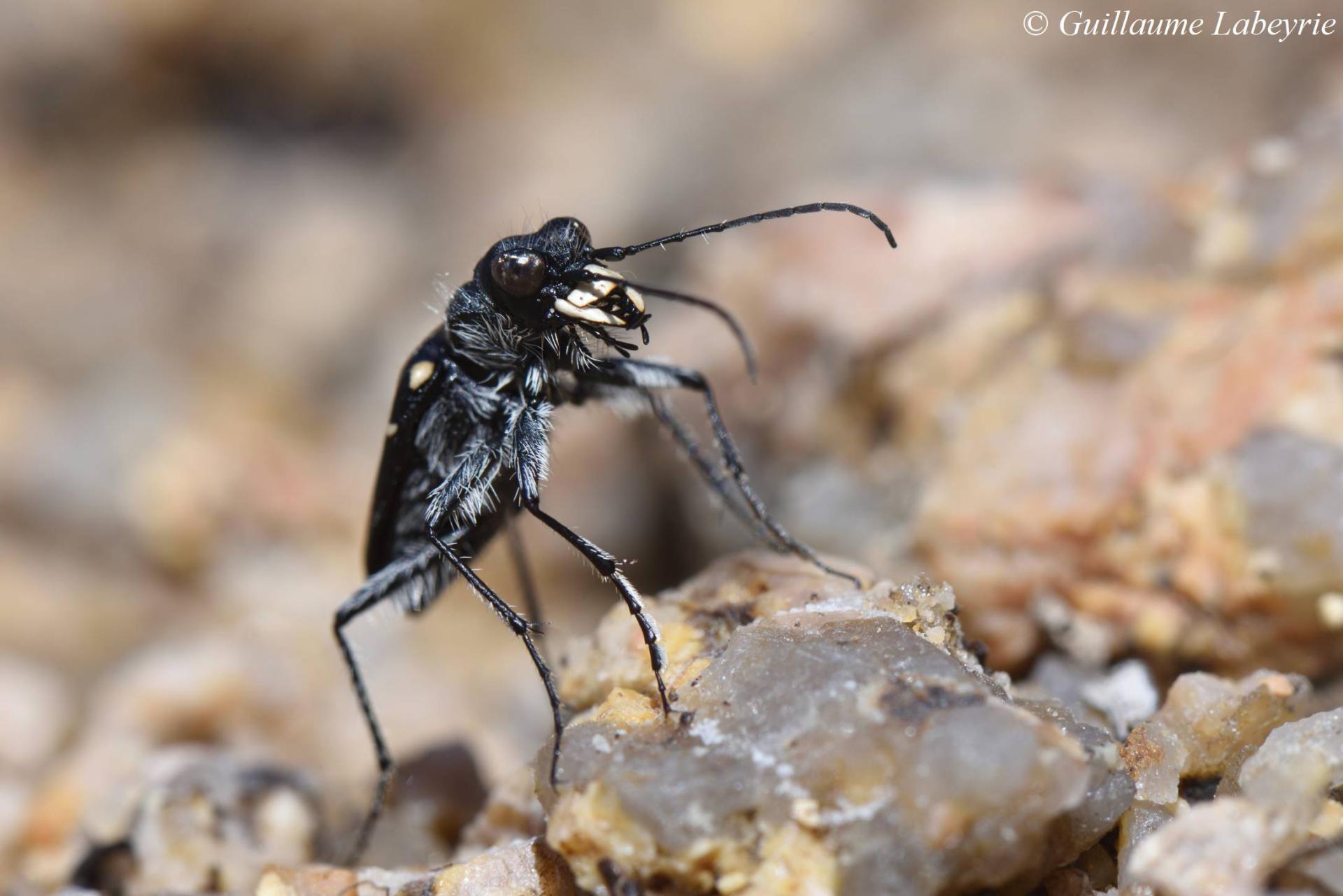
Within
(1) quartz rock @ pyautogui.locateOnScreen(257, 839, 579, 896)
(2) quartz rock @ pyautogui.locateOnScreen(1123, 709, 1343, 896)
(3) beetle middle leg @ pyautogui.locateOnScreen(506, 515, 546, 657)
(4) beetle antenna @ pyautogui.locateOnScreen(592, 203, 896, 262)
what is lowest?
(2) quartz rock @ pyautogui.locateOnScreen(1123, 709, 1343, 896)

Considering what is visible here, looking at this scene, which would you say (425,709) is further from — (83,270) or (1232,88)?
(1232,88)

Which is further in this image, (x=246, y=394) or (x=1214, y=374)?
(x=246, y=394)

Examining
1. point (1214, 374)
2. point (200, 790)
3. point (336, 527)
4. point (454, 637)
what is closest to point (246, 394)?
point (336, 527)

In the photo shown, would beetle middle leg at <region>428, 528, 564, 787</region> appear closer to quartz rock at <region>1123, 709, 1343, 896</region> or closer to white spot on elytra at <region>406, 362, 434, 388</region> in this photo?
white spot on elytra at <region>406, 362, 434, 388</region>

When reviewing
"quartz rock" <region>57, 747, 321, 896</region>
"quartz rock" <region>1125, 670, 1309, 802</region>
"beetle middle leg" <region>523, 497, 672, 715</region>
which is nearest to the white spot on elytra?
"beetle middle leg" <region>523, 497, 672, 715</region>

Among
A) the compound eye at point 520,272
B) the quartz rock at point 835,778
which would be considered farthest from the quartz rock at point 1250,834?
the compound eye at point 520,272

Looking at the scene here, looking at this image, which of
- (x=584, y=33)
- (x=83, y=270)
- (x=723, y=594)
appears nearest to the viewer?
(x=723, y=594)

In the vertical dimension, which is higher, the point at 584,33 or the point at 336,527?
the point at 584,33
